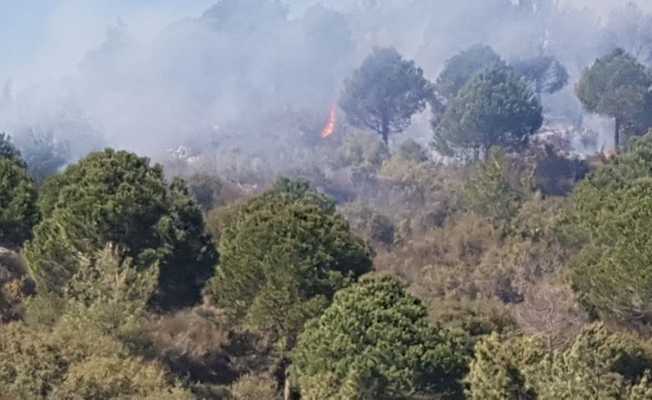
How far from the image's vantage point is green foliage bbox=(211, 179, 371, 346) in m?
26.2

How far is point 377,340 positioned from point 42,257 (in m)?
12.0

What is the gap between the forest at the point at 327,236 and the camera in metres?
21.8

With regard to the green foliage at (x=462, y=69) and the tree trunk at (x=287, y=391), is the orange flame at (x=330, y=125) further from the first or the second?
the tree trunk at (x=287, y=391)

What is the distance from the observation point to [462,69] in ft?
273

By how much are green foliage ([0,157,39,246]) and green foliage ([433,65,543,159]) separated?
131ft

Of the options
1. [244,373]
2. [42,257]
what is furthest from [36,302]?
[244,373]

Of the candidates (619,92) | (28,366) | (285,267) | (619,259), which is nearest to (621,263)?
(619,259)

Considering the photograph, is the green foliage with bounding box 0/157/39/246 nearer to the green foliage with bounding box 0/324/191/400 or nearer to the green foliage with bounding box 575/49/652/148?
the green foliage with bounding box 0/324/191/400

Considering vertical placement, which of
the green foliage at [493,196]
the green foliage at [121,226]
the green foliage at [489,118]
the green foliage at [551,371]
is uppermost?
the green foliage at [489,118]

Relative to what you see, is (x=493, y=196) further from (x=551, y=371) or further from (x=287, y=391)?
(x=551, y=371)

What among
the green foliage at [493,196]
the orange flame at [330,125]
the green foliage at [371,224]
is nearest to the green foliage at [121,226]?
the green foliage at [371,224]

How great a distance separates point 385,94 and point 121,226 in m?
54.0

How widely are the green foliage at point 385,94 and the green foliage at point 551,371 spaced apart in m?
59.8

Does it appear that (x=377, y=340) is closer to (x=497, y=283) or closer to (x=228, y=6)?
(x=497, y=283)
